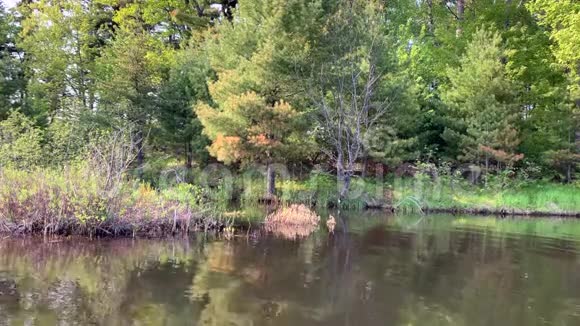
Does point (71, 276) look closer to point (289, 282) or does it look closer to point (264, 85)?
point (289, 282)

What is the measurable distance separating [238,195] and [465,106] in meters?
10.7

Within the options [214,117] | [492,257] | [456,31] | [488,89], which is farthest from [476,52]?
[492,257]

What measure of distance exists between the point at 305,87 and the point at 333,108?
1842mm

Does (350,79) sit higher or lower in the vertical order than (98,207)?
higher

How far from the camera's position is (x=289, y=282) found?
773 centimetres

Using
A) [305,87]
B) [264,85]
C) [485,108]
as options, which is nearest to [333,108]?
[305,87]

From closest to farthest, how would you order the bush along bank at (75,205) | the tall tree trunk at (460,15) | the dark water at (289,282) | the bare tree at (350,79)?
the dark water at (289,282) → the bush along bank at (75,205) → the bare tree at (350,79) → the tall tree trunk at (460,15)

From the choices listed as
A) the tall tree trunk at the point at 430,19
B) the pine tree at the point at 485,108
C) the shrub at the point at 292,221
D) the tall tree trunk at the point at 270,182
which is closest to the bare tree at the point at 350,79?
the tall tree trunk at the point at 270,182

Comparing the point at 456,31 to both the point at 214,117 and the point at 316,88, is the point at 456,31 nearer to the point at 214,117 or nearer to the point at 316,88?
the point at 316,88

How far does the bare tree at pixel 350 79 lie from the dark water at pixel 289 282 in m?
7.87

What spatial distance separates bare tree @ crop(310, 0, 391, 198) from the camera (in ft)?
61.3

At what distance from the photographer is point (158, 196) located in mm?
11352

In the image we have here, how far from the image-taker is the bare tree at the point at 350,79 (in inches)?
735

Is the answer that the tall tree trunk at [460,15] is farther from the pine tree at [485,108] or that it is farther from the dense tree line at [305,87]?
the pine tree at [485,108]
